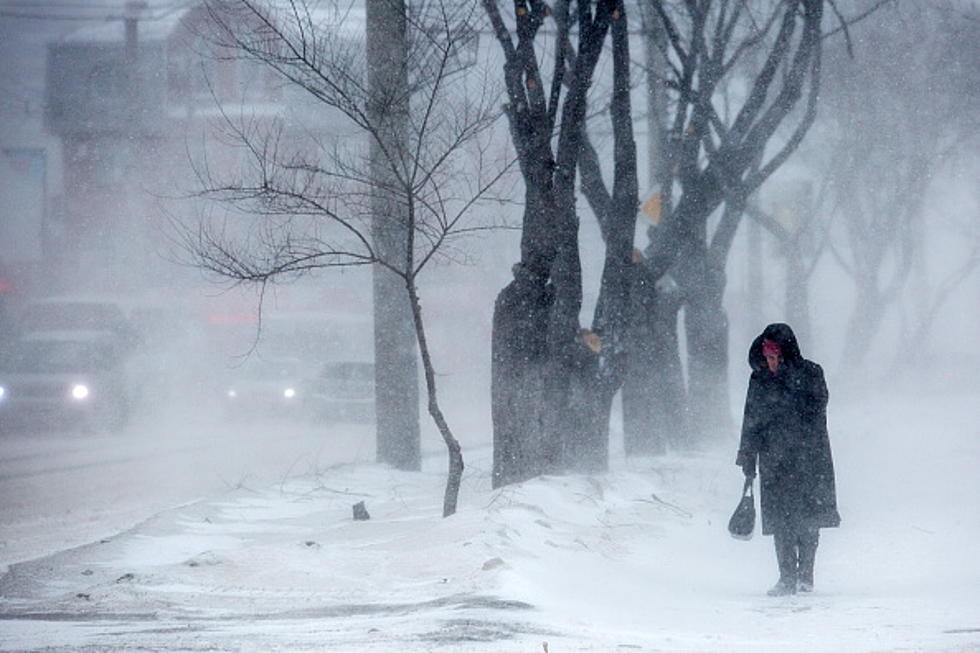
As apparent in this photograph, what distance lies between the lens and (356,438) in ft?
76.8

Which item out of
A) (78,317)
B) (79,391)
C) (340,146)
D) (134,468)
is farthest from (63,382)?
(340,146)

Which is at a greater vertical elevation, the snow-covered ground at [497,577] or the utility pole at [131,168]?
the utility pole at [131,168]

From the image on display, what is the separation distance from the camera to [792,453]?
28.5ft

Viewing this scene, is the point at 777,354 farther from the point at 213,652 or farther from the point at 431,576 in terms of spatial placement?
the point at 213,652

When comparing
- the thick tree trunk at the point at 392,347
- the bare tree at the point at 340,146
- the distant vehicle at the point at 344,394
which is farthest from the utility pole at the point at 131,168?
the bare tree at the point at 340,146

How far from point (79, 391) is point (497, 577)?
1671cm

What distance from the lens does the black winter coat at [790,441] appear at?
341 inches

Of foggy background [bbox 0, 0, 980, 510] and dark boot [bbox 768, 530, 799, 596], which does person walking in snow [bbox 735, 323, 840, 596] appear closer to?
dark boot [bbox 768, 530, 799, 596]

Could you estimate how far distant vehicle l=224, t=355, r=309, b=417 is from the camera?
89.7 ft

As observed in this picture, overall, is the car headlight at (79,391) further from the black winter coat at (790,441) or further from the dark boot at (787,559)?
the dark boot at (787,559)

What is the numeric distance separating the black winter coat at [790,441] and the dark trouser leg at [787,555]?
50mm

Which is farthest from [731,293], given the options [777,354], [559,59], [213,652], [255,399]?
[213,652]

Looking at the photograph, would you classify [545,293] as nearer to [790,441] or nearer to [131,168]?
[790,441]

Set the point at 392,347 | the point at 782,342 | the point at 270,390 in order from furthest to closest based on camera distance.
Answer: the point at 270,390 → the point at 392,347 → the point at 782,342
